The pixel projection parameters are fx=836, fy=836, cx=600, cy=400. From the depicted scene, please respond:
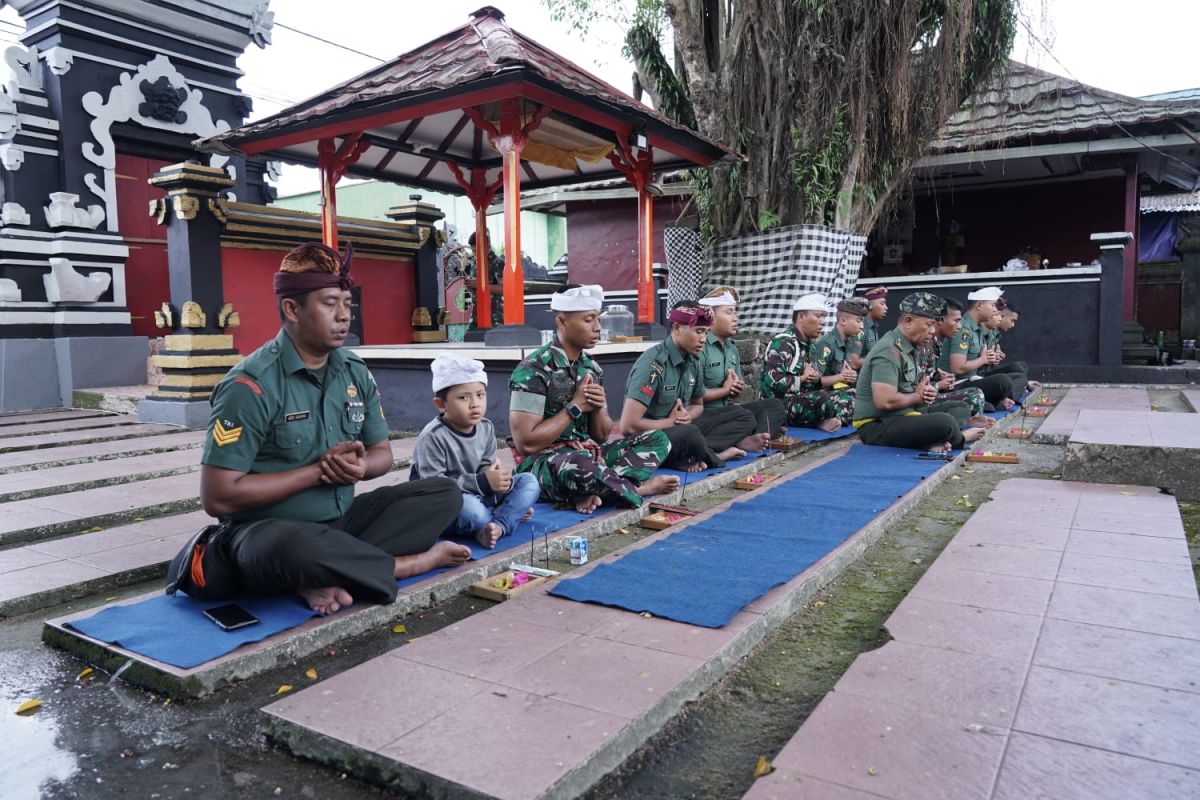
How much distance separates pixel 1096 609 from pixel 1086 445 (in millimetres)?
2831

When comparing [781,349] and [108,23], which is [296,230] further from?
[781,349]

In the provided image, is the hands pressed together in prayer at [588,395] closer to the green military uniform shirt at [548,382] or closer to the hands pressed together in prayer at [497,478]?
the green military uniform shirt at [548,382]

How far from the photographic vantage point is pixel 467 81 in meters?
7.04

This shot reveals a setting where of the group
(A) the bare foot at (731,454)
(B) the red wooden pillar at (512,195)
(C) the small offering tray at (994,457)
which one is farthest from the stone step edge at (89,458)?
(C) the small offering tray at (994,457)

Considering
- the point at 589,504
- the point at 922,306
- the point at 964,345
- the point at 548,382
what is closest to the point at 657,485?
the point at 589,504

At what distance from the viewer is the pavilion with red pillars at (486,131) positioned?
7.41 meters

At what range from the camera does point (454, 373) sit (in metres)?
4.13

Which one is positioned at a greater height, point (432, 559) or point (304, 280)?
point (304, 280)

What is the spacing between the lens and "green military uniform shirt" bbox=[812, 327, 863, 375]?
8492mm

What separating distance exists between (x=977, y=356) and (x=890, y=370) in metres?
3.56

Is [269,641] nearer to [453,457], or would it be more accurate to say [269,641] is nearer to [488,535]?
[488,535]

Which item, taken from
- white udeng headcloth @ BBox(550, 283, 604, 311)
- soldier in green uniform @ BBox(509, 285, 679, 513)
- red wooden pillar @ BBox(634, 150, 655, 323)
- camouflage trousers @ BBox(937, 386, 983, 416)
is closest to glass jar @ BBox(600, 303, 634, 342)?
red wooden pillar @ BBox(634, 150, 655, 323)

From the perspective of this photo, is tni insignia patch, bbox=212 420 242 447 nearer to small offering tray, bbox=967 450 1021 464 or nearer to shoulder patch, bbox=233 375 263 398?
shoulder patch, bbox=233 375 263 398

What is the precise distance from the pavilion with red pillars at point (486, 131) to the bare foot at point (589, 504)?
11.5 feet
